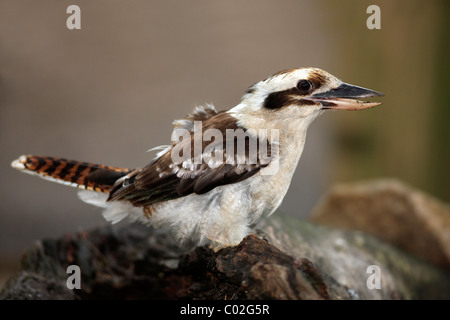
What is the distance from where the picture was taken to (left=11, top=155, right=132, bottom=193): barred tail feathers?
1.53 metres

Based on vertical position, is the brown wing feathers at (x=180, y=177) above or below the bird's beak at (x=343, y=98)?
below

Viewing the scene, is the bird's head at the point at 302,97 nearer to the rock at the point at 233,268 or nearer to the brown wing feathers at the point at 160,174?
the brown wing feathers at the point at 160,174

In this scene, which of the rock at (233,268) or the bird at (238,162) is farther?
the bird at (238,162)

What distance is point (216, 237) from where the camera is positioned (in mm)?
1355

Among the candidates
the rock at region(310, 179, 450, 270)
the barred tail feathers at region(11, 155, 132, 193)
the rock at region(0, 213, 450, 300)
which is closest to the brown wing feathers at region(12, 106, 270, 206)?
the barred tail feathers at region(11, 155, 132, 193)

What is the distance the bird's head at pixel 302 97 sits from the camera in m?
1.29

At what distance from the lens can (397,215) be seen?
2170 millimetres

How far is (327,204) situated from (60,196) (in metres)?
2.09

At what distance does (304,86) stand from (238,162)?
0.92 ft

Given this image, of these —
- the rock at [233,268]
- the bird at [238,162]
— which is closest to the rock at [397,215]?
the rock at [233,268]

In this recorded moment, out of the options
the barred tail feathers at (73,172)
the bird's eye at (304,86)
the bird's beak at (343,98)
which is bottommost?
the barred tail feathers at (73,172)

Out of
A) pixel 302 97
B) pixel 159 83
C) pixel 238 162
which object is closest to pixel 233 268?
pixel 238 162

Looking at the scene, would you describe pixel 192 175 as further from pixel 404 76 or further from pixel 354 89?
pixel 404 76
